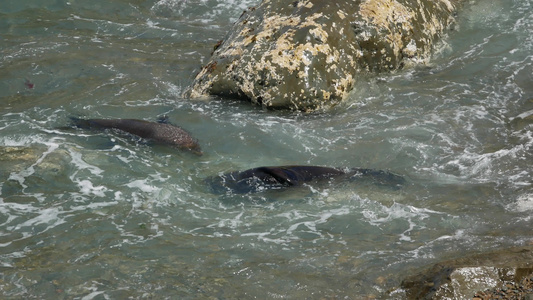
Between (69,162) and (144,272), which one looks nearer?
(144,272)

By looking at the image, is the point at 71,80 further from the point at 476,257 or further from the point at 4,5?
the point at 476,257

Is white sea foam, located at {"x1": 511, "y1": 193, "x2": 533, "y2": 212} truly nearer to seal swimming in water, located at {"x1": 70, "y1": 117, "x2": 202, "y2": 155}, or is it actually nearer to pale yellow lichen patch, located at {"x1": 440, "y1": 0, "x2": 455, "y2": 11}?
seal swimming in water, located at {"x1": 70, "y1": 117, "x2": 202, "y2": 155}

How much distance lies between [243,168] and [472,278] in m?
3.66

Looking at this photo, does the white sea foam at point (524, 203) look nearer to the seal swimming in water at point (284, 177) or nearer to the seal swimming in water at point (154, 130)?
the seal swimming in water at point (284, 177)

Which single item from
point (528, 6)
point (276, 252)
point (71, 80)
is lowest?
point (276, 252)

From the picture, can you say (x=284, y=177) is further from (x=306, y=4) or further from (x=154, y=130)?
(x=306, y=4)

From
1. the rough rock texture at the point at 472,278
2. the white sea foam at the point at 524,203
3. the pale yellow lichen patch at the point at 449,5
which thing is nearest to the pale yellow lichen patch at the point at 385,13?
the pale yellow lichen patch at the point at 449,5

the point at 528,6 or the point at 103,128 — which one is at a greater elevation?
the point at 528,6

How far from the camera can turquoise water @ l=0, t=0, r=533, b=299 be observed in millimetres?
5555

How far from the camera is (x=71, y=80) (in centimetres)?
1043

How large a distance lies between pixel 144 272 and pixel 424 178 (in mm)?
3528

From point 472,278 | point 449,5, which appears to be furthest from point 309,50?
point 472,278

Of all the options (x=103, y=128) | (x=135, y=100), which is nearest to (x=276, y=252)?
(x=103, y=128)

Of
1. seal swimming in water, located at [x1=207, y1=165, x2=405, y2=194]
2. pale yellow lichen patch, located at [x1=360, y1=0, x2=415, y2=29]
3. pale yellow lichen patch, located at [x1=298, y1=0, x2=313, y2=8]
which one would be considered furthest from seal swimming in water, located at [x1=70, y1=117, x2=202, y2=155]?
pale yellow lichen patch, located at [x1=360, y1=0, x2=415, y2=29]
